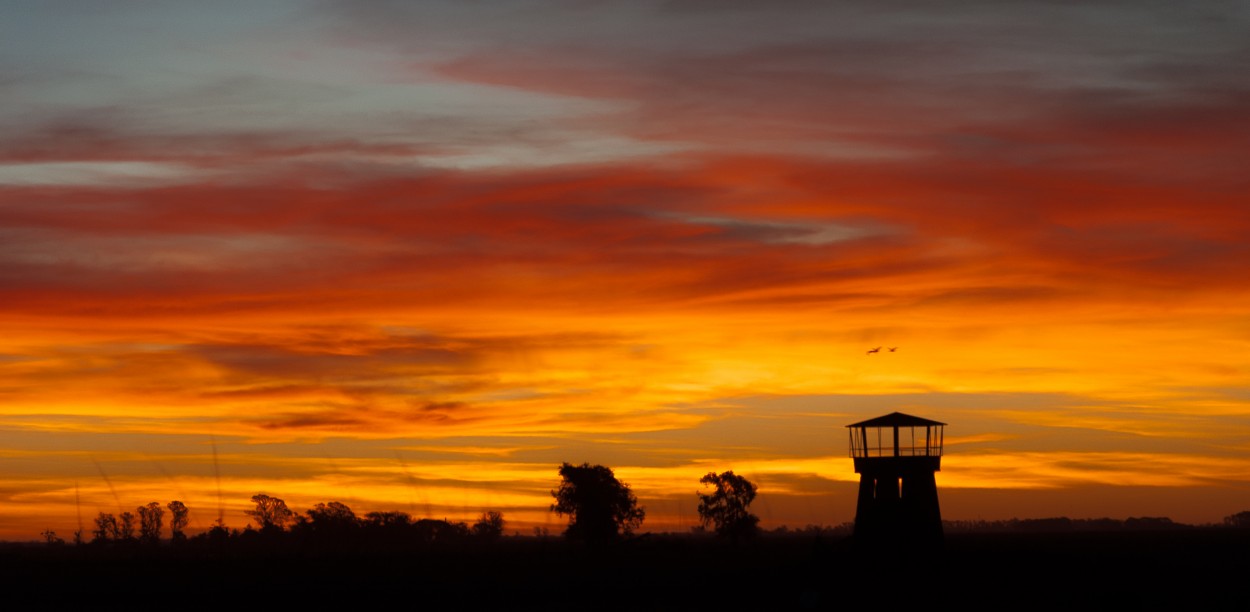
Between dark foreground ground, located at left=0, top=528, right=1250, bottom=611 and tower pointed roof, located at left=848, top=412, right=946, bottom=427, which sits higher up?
tower pointed roof, located at left=848, top=412, right=946, bottom=427

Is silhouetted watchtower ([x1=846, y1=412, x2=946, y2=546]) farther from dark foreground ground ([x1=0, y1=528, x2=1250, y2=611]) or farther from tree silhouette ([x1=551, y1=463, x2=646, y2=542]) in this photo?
tree silhouette ([x1=551, y1=463, x2=646, y2=542])

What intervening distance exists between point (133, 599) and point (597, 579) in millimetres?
23928

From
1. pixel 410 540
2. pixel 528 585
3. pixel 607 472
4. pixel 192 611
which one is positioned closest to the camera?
pixel 192 611

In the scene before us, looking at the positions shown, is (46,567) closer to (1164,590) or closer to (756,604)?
(756,604)

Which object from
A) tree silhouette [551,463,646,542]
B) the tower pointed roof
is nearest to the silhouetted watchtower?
the tower pointed roof

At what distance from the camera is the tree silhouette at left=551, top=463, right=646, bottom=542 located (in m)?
128

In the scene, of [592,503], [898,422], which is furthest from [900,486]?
[592,503]

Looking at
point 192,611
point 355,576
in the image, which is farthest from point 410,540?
point 192,611

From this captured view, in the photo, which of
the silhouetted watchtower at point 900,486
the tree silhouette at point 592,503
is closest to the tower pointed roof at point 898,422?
the silhouetted watchtower at point 900,486

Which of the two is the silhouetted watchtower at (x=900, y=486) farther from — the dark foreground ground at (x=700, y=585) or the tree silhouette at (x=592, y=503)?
the tree silhouette at (x=592, y=503)

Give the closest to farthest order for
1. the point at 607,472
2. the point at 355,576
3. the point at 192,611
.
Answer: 1. the point at 192,611
2. the point at 355,576
3. the point at 607,472

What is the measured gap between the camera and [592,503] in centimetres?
12788

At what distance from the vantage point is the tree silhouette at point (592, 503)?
5044 inches

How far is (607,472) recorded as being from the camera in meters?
132
